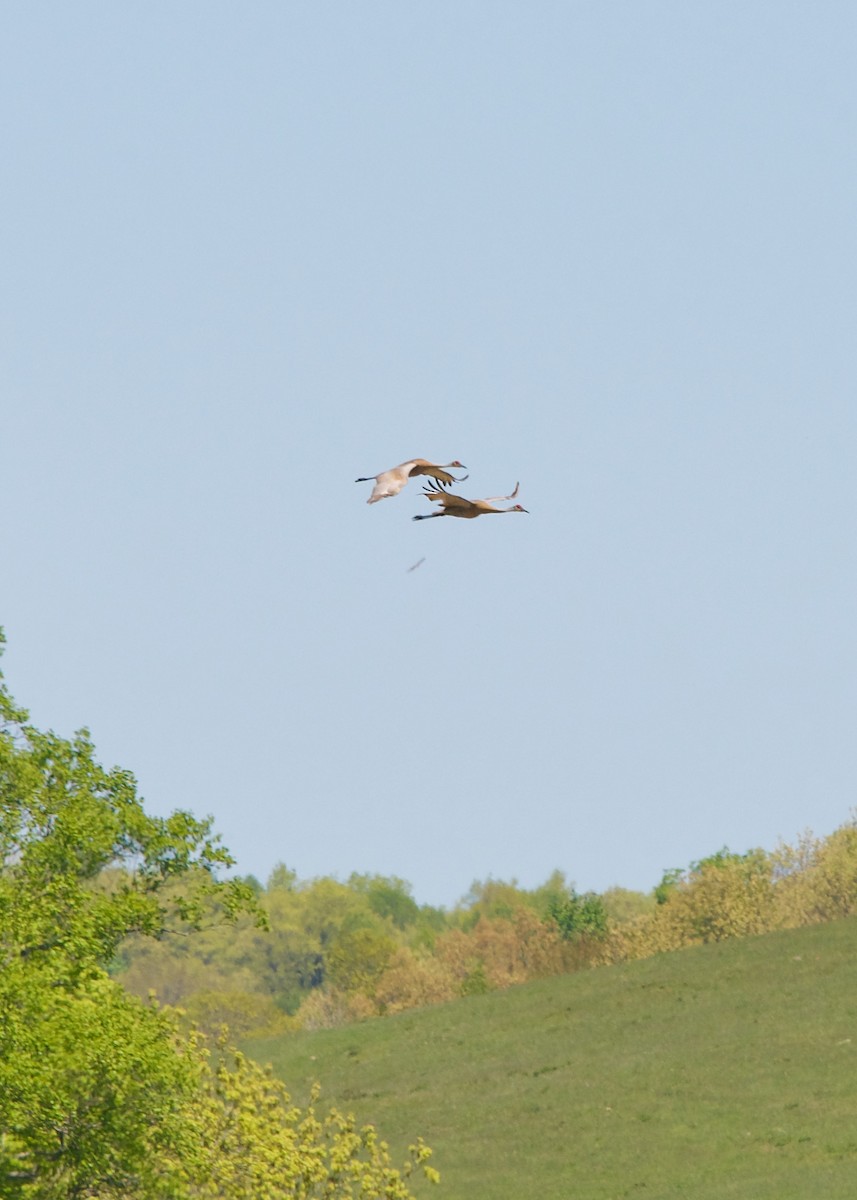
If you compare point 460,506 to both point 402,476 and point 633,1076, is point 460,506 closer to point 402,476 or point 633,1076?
point 402,476

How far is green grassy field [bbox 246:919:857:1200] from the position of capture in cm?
5259

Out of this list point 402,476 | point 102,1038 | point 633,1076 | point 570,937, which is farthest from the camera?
point 570,937

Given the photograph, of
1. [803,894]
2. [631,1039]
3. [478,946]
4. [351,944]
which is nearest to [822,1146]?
[631,1039]

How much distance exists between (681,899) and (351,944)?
53.6m

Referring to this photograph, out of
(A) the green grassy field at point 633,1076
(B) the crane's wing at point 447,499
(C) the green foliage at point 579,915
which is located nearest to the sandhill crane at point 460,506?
(B) the crane's wing at point 447,499

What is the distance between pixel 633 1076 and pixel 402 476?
5379cm

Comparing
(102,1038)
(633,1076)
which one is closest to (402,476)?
(102,1038)

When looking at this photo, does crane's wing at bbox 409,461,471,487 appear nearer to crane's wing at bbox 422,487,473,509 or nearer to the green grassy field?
crane's wing at bbox 422,487,473,509

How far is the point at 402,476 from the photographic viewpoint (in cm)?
1406

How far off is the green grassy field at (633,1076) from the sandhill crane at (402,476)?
36.4 meters

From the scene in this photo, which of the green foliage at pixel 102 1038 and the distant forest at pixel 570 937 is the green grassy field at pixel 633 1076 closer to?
the distant forest at pixel 570 937

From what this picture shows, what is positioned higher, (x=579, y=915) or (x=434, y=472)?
(x=579, y=915)

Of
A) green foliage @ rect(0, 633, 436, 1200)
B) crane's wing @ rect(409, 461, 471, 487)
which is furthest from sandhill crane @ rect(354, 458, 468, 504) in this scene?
green foliage @ rect(0, 633, 436, 1200)

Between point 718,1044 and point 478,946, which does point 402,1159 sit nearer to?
point 718,1044
